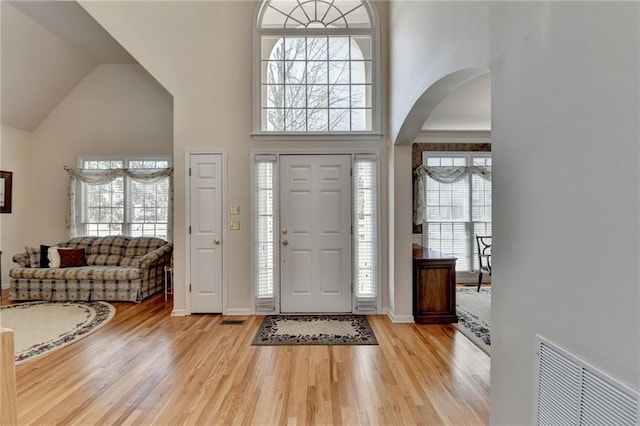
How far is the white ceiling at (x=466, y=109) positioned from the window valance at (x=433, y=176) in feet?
2.27

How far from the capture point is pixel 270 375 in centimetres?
257

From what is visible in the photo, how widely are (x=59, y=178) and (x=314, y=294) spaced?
5.30 m

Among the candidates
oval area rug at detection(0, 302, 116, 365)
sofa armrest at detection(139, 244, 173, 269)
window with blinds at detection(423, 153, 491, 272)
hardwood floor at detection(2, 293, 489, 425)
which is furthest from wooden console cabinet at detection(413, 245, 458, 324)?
sofa armrest at detection(139, 244, 173, 269)

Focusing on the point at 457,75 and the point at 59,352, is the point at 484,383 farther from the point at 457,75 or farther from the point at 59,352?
the point at 59,352

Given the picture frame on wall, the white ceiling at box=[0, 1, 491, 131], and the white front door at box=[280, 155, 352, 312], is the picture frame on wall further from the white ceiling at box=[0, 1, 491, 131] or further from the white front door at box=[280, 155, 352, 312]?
the white front door at box=[280, 155, 352, 312]

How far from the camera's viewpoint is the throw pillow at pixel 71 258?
5.06 metres

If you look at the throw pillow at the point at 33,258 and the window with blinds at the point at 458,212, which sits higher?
the window with blinds at the point at 458,212

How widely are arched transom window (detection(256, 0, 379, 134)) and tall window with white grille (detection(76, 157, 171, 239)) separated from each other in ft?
9.23

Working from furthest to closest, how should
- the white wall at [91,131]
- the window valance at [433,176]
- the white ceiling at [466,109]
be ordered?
the white wall at [91,131] → the window valance at [433,176] → the white ceiling at [466,109]

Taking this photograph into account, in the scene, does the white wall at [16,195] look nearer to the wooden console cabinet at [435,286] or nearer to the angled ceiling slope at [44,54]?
the angled ceiling slope at [44,54]

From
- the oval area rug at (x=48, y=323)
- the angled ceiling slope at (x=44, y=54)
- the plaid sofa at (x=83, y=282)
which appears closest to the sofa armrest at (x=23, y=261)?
the plaid sofa at (x=83, y=282)

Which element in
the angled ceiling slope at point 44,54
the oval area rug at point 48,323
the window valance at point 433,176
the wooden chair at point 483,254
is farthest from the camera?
the window valance at point 433,176

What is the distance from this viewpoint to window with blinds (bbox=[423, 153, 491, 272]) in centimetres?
586

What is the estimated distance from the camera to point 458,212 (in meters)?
5.87
